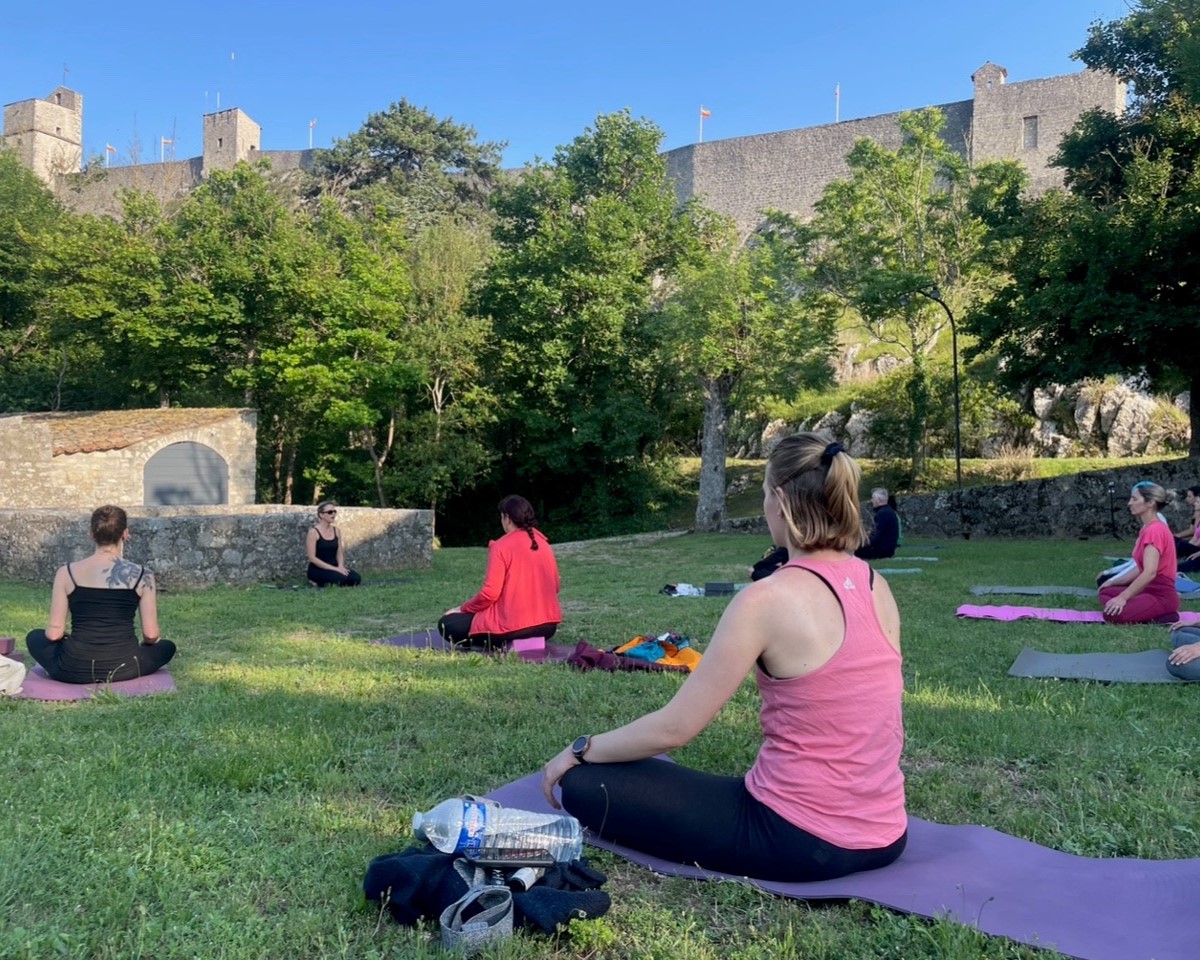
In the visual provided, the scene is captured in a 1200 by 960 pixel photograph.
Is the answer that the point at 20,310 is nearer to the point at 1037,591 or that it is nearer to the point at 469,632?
the point at 469,632

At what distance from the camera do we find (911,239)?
31594mm

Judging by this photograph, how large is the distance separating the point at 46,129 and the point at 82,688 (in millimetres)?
65537

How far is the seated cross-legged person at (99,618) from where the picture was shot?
5.59 meters

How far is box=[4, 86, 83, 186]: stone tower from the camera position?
57344 millimetres

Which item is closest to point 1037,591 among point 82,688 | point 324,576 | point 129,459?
point 324,576

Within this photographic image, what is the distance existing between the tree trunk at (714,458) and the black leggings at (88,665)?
68.0 ft

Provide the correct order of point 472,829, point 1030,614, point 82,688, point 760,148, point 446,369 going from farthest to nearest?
point 760,148 < point 446,369 < point 1030,614 < point 82,688 < point 472,829

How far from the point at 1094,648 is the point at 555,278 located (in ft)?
77.4

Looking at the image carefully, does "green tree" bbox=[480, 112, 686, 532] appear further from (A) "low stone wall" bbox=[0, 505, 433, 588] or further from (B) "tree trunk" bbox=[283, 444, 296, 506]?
(A) "low stone wall" bbox=[0, 505, 433, 588]

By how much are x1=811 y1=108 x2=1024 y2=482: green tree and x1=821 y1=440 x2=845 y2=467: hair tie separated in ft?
84.0

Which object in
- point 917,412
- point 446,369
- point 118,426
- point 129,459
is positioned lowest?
point 129,459

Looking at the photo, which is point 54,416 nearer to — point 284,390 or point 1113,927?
point 284,390

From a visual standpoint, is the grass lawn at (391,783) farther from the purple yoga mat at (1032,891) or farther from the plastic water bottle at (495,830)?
the plastic water bottle at (495,830)

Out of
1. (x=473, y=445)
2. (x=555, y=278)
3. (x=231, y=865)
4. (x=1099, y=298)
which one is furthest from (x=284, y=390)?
(x=231, y=865)
